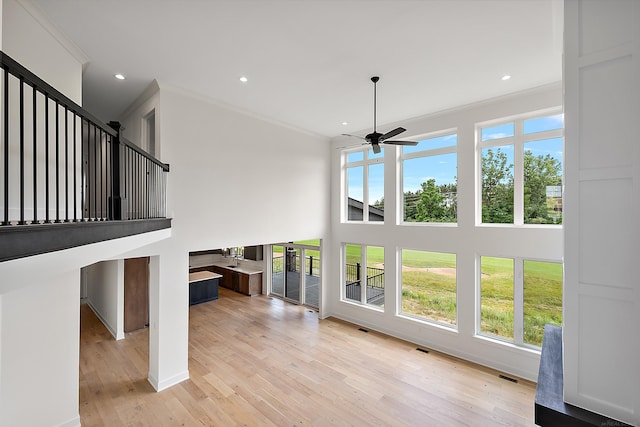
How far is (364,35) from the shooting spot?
3.11 meters

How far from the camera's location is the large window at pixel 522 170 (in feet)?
15.1

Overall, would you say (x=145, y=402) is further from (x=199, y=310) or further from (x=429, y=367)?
(x=429, y=367)

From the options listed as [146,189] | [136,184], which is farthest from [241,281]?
[136,184]

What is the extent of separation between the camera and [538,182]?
4.76m

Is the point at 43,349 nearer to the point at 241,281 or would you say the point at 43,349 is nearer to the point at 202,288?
the point at 202,288

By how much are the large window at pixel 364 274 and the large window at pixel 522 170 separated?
2604 mm

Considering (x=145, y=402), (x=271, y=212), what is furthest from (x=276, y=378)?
(x=271, y=212)

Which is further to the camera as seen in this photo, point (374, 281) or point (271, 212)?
point (374, 281)

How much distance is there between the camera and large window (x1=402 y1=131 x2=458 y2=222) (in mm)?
5719

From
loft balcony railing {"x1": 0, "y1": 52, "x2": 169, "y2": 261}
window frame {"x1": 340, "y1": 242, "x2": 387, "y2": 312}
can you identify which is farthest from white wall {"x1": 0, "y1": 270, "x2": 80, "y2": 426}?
window frame {"x1": 340, "y1": 242, "x2": 387, "y2": 312}

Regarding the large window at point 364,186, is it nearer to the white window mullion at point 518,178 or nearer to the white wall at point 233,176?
the white wall at point 233,176

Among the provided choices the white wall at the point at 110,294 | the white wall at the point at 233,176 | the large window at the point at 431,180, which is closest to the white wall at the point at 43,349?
the white wall at the point at 233,176

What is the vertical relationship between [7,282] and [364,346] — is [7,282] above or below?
above

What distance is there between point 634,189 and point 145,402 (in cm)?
577
